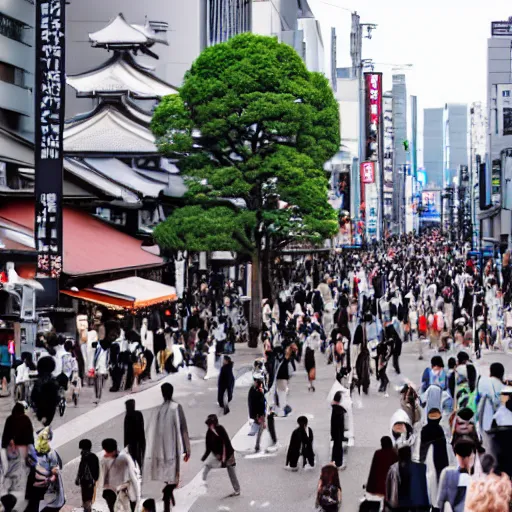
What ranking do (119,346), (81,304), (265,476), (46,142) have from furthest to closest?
1. (81,304)
2. (46,142)
3. (119,346)
4. (265,476)

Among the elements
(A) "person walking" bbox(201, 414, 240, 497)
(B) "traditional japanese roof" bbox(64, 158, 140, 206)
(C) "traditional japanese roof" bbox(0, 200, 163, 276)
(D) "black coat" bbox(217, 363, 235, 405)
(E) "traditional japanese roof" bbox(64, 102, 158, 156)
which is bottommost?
(A) "person walking" bbox(201, 414, 240, 497)

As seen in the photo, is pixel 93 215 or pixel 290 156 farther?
pixel 93 215

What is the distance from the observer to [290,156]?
100.0ft

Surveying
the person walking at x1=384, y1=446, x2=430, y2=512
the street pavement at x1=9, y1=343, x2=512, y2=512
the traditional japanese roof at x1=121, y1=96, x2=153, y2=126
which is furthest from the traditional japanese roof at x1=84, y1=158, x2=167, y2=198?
the person walking at x1=384, y1=446, x2=430, y2=512

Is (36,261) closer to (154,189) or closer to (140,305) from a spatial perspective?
(140,305)

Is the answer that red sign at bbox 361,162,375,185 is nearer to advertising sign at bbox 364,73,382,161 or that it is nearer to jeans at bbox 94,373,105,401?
advertising sign at bbox 364,73,382,161

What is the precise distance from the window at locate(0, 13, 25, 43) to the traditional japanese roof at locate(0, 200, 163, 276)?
241 inches

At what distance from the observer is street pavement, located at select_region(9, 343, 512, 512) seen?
12.9 meters

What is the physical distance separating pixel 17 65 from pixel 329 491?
29783 mm

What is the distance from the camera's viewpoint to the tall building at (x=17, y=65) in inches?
1460

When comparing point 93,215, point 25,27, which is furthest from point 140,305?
point 25,27

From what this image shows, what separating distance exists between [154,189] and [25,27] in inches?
293

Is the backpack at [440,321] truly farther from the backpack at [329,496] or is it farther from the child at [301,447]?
the backpack at [329,496]

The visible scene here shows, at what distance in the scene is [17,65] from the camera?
3812 centimetres
